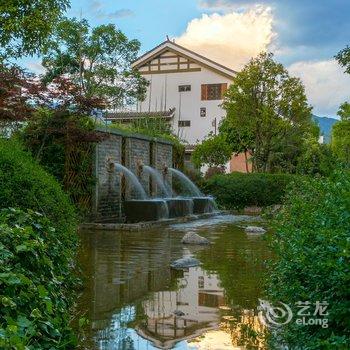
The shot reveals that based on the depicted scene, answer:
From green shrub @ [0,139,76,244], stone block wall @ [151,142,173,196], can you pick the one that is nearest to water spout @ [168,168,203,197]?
stone block wall @ [151,142,173,196]

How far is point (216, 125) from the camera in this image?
40.0 meters

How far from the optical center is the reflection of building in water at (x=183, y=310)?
16.4 ft

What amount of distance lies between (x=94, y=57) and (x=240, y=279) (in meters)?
24.2

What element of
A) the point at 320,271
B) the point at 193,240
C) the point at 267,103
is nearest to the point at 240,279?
the point at 320,271

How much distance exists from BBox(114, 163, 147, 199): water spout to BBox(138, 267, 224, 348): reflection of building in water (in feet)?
32.6

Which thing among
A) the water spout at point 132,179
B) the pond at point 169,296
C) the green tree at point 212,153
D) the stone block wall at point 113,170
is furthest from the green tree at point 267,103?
the pond at point 169,296

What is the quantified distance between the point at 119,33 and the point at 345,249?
28.2 meters

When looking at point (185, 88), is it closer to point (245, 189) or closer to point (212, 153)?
point (212, 153)

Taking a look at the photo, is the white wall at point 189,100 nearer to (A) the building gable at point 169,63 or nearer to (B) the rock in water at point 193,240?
(A) the building gable at point 169,63

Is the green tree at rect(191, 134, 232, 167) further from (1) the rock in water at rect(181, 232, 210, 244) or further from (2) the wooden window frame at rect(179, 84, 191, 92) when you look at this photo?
(1) the rock in water at rect(181, 232, 210, 244)

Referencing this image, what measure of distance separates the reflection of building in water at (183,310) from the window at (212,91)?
109 feet

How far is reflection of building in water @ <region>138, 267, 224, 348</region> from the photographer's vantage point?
501 cm

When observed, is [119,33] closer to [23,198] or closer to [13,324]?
[23,198]

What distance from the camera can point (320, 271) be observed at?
146 inches
